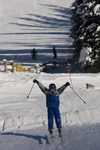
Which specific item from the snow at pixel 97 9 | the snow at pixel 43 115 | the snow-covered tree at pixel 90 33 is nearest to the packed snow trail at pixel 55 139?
the snow at pixel 43 115

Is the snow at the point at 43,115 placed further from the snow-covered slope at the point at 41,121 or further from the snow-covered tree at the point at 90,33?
the snow-covered tree at the point at 90,33

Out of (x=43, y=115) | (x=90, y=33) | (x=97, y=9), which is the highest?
(x=97, y=9)

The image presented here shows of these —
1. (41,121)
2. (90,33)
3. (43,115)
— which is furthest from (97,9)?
(41,121)

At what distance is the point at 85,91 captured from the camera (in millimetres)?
11727

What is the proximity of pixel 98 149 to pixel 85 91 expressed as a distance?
6.20m

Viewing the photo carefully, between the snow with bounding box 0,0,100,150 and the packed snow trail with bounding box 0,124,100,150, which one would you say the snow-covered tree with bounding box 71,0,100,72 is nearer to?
the snow with bounding box 0,0,100,150

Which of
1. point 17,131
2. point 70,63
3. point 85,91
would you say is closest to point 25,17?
point 70,63

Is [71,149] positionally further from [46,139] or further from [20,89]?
[20,89]

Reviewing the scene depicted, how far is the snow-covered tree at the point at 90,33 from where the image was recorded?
19656 millimetres

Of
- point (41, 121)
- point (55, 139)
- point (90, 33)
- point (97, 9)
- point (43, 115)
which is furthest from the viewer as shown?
point (90, 33)

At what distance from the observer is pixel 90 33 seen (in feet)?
66.8

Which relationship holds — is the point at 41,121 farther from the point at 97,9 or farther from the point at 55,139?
the point at 97,9

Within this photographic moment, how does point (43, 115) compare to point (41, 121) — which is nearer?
point (41, 121)

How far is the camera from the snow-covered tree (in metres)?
19.7
